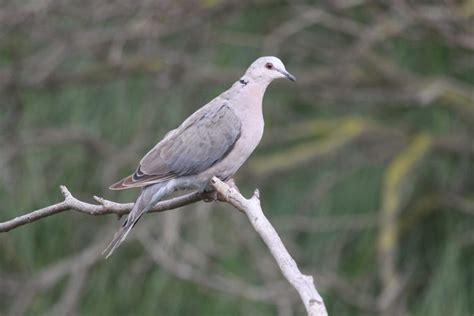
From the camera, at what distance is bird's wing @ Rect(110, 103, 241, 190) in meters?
4.69

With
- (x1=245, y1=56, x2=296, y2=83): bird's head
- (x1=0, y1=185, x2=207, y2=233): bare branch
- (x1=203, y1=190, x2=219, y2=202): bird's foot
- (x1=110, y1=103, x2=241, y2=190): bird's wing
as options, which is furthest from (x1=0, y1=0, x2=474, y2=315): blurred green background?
(x1=0, y1=185, x2=207, y2=233): bare branch

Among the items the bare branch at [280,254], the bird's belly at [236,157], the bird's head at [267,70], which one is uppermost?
the bare branch at [280,254]

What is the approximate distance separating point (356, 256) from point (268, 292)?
149cm

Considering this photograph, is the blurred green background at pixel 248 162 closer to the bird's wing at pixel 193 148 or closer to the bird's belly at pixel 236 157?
the bird's wing at pixel 193 148

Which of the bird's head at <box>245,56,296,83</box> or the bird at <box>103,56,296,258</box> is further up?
the bird's head at <box>245,56,296,83</box>

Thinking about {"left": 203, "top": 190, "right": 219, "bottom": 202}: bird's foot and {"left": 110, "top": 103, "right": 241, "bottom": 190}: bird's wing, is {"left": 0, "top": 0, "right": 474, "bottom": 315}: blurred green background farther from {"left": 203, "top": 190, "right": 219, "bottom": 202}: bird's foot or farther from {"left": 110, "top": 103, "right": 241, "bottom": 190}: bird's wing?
{"left": 203, "top": 190, "right": 219, "bottom": 202}: bird's foot

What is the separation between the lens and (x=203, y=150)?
15.8 feet

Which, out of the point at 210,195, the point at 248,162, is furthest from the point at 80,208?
the point at 248,162

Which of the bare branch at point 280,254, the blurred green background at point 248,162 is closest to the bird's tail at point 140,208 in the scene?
the bare branch at point 280,254

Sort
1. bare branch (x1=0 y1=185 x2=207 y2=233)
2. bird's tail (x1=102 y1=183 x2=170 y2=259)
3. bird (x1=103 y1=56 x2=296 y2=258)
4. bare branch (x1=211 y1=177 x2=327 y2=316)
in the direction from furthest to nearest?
bird (x1=103 y1=56 x2=296 y2=258), bird's tail (x1=102 y1=183 x2=170 y2=259), bare branch (x1=0 y1=185 x2=207 y2=233), bare branch (x1=211 y1=177 x2=327 y2=316)

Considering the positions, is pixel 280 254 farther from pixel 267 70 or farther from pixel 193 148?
pixel 267 70

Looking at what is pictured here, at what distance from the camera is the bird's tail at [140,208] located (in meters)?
4.26

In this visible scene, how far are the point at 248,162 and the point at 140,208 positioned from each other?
12.1 feet

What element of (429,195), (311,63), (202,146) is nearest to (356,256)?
(429,195)
